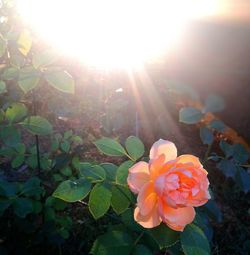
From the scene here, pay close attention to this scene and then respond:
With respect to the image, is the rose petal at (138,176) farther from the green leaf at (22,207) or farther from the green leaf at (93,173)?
the green leaf at (22,207)

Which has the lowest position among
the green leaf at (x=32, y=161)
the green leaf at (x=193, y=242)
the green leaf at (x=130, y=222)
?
the green leaf at (x=32, y=161)

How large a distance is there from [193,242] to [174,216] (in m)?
0.09

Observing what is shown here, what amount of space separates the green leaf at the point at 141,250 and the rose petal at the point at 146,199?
0.15m

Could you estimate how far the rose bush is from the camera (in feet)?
2.43

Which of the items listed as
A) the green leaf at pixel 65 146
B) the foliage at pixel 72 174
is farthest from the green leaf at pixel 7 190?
the green leaf at pixel 65 146

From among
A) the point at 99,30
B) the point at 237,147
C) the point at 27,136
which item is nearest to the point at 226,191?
the point at 237,147

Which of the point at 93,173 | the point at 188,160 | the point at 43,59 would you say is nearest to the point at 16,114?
the point at 43,59

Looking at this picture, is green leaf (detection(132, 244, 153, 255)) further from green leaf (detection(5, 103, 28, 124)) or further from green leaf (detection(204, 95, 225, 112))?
green leaf (detection(5, 103, 28, 124))

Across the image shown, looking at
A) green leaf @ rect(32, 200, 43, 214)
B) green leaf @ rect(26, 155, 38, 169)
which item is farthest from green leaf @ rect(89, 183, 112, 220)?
green leaf @ rect(26, 155, 38, 169)

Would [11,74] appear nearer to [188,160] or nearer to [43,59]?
[43,59]

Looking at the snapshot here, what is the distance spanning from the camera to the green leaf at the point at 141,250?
0.88 meters

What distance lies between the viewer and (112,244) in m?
0.87

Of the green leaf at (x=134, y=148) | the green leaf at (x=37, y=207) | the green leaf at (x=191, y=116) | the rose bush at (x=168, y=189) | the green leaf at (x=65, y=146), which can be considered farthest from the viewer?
the green leaf at (x=65, y=146)

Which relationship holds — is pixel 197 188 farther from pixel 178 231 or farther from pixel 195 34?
pixel 195 34
